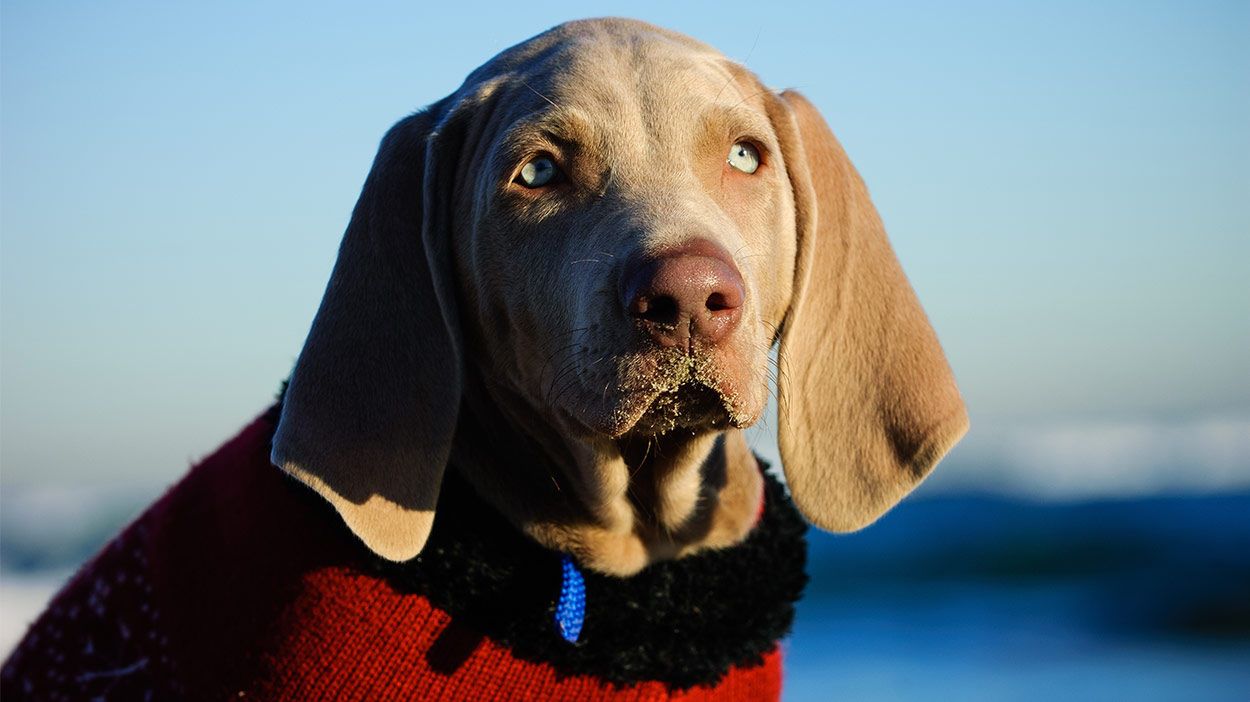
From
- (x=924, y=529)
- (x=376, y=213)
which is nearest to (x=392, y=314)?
(x=376, y=213)

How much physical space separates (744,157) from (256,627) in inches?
63.6

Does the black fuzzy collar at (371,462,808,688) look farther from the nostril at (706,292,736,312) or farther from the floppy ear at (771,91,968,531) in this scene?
the nostril at (706,292,736,312)

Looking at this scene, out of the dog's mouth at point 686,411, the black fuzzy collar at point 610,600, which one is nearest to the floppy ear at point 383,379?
the black fuzzy collar at point 610,600

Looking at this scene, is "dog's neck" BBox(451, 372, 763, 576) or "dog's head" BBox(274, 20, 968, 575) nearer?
"dog's head" BBox(274, 20, 968, 575)

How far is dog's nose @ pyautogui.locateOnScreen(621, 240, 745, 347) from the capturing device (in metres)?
2.25

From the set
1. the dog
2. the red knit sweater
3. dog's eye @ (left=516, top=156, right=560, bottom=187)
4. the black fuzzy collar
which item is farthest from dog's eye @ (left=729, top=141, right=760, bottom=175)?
the red knit sweater

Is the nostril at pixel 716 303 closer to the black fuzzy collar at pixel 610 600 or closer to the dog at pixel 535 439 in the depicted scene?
the dog at pixel 535 439

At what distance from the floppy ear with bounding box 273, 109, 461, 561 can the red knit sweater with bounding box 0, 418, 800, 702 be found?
9.3 inches

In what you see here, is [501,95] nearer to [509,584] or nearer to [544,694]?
[509,584]

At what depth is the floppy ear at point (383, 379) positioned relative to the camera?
2779 millimetres

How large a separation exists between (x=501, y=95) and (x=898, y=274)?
3.67 feet

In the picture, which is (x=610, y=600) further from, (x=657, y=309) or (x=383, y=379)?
(x=657, y=309)

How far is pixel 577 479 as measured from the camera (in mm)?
3023

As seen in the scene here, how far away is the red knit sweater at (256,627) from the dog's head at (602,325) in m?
→ 0.25
